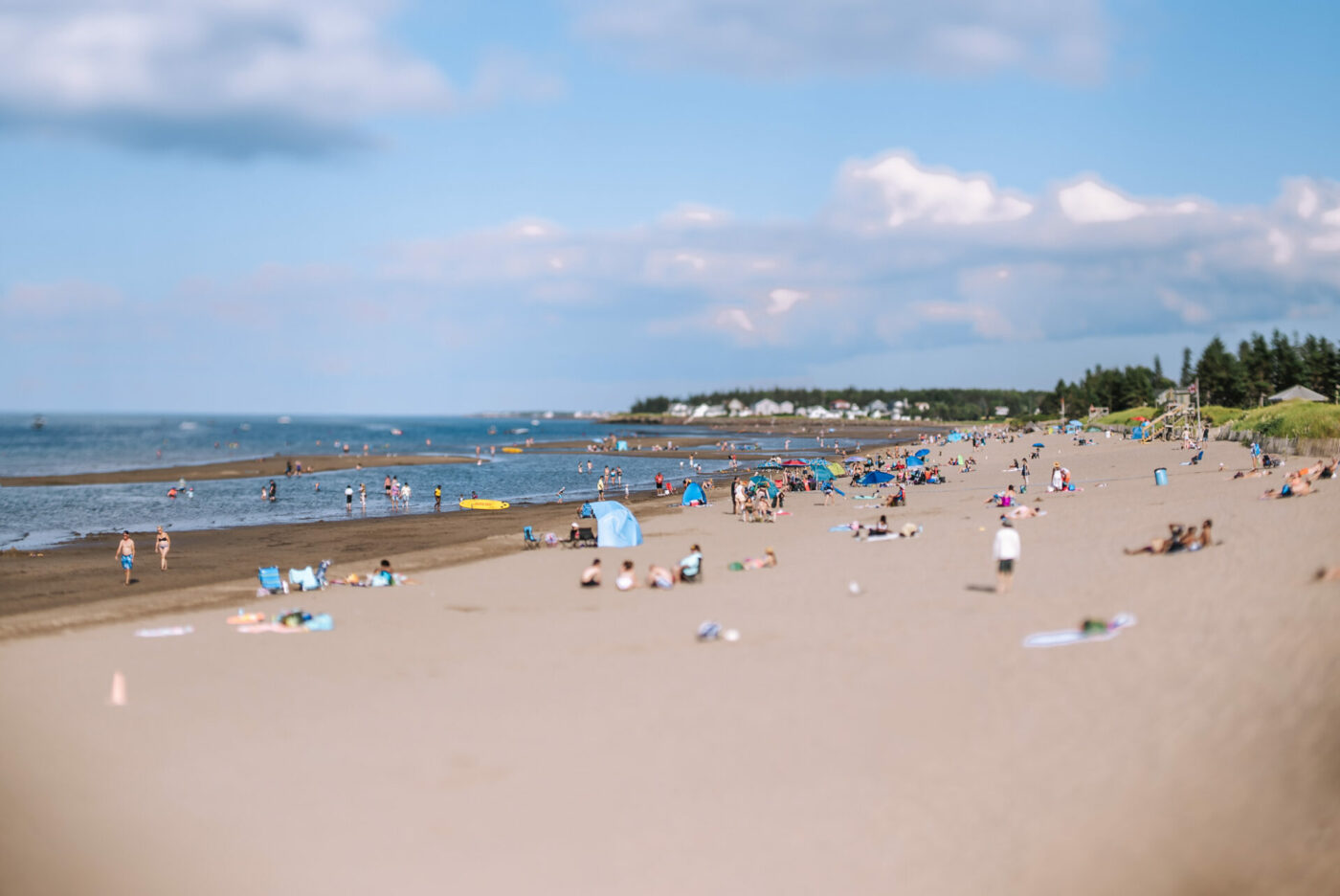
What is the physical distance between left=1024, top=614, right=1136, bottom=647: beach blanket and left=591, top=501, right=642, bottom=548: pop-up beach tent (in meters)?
14.5

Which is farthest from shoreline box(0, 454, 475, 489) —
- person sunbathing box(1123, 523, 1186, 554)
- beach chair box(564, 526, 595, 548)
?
person sunbathing box(1123, 523, 1186, 554)

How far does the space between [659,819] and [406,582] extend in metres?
14.3

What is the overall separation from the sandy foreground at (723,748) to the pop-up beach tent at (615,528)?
8.46 metres

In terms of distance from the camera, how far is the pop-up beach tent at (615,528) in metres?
26.1

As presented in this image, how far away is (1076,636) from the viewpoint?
13031 mm

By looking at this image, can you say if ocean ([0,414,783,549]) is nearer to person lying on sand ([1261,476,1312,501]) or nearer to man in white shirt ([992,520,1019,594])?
person lying on sand ([1261,476,1312,501])

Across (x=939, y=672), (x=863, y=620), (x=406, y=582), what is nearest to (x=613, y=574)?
(x=406, y=582)

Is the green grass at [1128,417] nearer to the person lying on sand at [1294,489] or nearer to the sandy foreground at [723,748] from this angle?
the person lying on sand at [1294,489]

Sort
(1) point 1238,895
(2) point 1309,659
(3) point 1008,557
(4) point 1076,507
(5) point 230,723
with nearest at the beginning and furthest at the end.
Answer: (1) point 1238,895, (2) point 1309,659, (5) point 230,723, (3) point 1008,557, (4) point 1076,507

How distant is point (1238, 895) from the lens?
7.74m

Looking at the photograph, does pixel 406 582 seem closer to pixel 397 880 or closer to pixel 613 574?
pixel 613 574

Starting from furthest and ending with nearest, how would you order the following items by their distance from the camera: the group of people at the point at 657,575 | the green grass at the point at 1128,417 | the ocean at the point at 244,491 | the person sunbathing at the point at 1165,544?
1. the green grass at the point at 1128,417
2. the ocean at the point at 244,491
3. the group of people at the point at 657,575
4. the person sunbathing at the point at 1165,544

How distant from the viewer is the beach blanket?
41.9 ft

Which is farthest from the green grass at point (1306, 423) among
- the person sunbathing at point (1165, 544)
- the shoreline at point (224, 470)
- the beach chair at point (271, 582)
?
the shoreline at point (224, 470)
